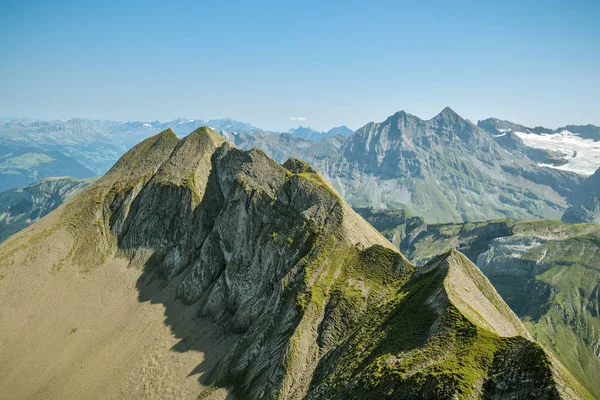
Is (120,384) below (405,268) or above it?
below

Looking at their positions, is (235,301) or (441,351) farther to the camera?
(235,301)

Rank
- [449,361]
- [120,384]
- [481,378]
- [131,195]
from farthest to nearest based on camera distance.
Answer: [131,195], [120,384], [449,361], [481,378]

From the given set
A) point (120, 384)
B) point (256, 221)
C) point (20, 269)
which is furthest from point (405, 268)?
point (20, 269)

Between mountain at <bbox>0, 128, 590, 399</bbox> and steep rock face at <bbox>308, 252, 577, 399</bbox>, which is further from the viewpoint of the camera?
mountain at <bbox>0, 128, 590, 399</bbox>

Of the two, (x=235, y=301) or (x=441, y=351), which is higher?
(x=441, y=351)

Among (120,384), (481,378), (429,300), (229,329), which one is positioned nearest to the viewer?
(481,378)

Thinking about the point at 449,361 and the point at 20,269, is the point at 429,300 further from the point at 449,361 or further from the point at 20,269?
the point at 20,269

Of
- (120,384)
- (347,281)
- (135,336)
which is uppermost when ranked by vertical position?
(347,281)

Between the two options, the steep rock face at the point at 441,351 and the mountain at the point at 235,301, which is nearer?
the steep rock face at the point at 441,351
